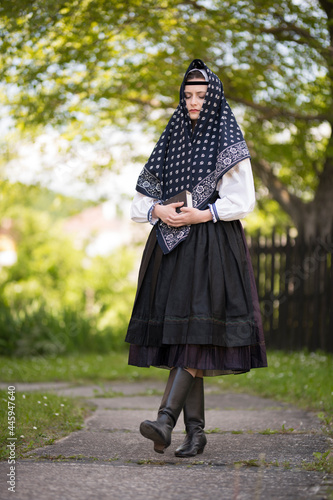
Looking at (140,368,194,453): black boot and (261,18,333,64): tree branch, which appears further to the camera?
(261,18,333,64): tree branch

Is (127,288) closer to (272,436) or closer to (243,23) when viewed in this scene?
(243,23)

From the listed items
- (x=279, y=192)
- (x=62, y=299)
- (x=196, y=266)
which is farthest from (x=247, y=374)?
(x=62, y=299)

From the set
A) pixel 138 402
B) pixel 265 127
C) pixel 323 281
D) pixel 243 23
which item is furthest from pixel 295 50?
pixel 138 402

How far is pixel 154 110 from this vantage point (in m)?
11.3

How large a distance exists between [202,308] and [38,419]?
4.68 ft

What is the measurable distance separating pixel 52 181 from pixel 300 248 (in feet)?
17.9

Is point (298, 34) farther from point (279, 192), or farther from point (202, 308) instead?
point (202, 308)

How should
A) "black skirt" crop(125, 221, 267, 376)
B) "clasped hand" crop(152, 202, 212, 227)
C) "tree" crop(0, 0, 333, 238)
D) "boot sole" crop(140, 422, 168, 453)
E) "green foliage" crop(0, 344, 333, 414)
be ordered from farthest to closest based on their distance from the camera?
"tree" crop(0, 0, 333, 238) < "green foliage" crop(0, 344, 333, 414) < "clasped hand" crop(152, 202, 212, 227) < "black skirt" crop(125, 221, 267, 376) < "boot sole" crop(140, 422, 168, 453)

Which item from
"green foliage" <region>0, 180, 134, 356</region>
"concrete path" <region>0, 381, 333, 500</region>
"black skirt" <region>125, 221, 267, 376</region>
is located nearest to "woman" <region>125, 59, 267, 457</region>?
"black skirt" <region>125, 221, 267, 376</region>

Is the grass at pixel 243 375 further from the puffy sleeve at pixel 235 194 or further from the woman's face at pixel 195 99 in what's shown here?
the woman's face at pixel 195 99

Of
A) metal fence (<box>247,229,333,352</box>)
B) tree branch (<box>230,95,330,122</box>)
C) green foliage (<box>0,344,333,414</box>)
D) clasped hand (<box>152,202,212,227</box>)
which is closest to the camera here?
clasped hand (<box>152,202,212,227</box>)

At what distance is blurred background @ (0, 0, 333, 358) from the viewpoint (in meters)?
8.02

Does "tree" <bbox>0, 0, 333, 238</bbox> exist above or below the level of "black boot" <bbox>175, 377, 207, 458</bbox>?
above

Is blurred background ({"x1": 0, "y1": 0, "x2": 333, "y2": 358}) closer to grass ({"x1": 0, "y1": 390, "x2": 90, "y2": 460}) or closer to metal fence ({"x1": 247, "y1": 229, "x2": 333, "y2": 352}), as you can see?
metal fence ({"x1": 247, "y1": 229, "x2": 333, "y2": 352})
